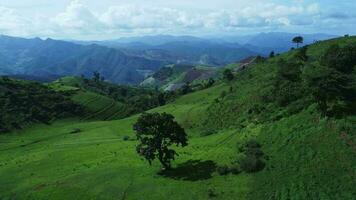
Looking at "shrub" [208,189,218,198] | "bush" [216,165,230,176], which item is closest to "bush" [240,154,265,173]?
"bush" [216,165,230,176]

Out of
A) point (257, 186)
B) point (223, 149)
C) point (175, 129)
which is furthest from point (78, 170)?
point (257, 186)

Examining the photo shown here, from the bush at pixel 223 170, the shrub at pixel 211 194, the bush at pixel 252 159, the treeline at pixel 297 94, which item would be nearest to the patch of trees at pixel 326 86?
the treeline at pixel 297 94

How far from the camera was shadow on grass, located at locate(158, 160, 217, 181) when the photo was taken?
7512 cm

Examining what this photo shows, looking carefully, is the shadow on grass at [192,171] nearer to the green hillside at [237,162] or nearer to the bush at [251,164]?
the green hillside at [237,162]

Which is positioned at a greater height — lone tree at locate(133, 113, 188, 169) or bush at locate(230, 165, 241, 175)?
lone tree at locate(133, 113, 188, 169)

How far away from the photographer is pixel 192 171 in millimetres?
78438

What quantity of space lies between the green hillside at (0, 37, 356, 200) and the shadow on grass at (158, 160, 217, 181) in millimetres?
192

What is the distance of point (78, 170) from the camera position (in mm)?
92062

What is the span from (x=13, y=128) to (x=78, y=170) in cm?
9973

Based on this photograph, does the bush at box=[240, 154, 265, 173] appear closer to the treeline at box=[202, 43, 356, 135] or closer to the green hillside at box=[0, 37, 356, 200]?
the green hillside at box=[0, 37, 356, 200]

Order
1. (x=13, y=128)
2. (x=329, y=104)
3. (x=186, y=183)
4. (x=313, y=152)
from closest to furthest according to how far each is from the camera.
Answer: (x=313, y=152), (x=186, y=183), (x=329, y=104), (x=13, y=128)

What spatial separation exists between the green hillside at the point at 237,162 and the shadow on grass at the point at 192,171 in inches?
7.6

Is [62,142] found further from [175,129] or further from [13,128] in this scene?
[175,129]

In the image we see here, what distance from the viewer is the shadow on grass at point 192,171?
75.1 meters
